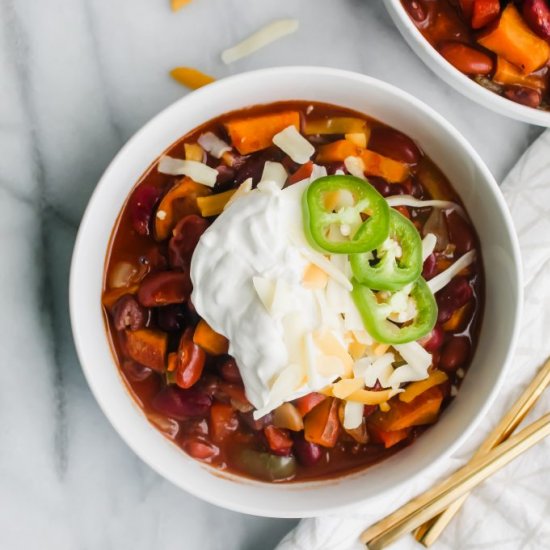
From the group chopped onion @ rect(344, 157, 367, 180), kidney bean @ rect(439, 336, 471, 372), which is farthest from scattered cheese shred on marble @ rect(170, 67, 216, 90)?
kidney bean @ rect(439, 336, 471, 372)

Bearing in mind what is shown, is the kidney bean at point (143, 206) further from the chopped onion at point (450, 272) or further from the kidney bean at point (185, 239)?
the chopped onion at point (450, 272)

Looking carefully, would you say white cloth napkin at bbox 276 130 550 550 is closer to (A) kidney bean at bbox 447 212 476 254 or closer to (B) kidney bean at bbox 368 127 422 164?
(A) kidney bean at bbox 447 212 476 254

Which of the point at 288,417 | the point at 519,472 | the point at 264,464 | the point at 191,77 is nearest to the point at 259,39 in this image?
the point at 191,77

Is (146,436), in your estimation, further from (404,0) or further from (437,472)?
(404,0)

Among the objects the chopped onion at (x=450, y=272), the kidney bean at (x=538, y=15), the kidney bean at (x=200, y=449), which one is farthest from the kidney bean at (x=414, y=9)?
the kidney bean at (x=200, y=449)

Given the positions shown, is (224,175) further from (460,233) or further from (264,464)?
(264,464)

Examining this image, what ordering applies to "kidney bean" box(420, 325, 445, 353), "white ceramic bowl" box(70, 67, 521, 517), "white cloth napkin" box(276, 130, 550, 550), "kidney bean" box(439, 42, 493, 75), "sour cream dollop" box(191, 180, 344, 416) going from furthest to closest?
"white cloth napkin" box(276, 130, 550, 550) → "kidney bean" box(439, 42, 493, 75) → "kidney bean" box(420, 325, 445, 353) → "white ceramic bowl" box(70, 67, 521, 517) → "sour cream dollop" box(191, 180, 344, 416)

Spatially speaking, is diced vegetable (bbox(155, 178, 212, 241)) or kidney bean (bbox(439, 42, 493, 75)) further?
kidney bean (bbox(439, 42, 493, 75))
